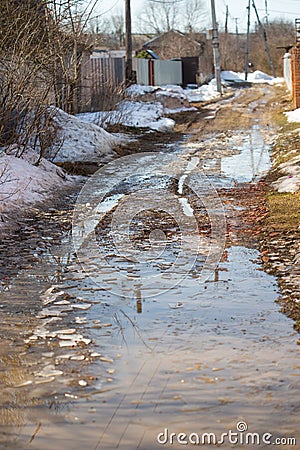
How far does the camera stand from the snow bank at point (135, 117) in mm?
18967

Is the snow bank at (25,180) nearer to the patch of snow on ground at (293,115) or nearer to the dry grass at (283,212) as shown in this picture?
the dry grass at (283,212)

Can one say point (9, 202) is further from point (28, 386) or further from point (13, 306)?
point (28, 386)

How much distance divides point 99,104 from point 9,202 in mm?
11138

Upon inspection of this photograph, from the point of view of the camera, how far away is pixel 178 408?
3980mm

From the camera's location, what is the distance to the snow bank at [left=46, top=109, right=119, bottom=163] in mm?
14141

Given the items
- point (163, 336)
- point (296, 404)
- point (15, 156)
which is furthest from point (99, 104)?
point (296, 404)

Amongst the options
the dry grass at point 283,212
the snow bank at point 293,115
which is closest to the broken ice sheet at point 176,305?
the dry grass at point 283,212

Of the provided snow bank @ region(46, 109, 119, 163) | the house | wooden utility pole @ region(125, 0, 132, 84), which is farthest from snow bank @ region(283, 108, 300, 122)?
the house

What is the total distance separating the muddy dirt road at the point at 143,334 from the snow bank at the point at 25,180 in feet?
1.67

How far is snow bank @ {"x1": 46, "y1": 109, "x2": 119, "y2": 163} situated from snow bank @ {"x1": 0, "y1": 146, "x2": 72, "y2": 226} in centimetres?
132

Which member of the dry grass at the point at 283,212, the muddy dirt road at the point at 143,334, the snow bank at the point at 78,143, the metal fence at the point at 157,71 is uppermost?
the metal fence at the point at 157,71

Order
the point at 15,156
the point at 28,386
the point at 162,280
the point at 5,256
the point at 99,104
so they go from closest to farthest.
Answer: the point at 28,386 → the point at 162,280 → the point at 5,256 → the point at 15,156 → the point at 99,104

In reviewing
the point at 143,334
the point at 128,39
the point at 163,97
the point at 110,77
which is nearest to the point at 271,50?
the point at 163,97

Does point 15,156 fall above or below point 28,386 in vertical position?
above
